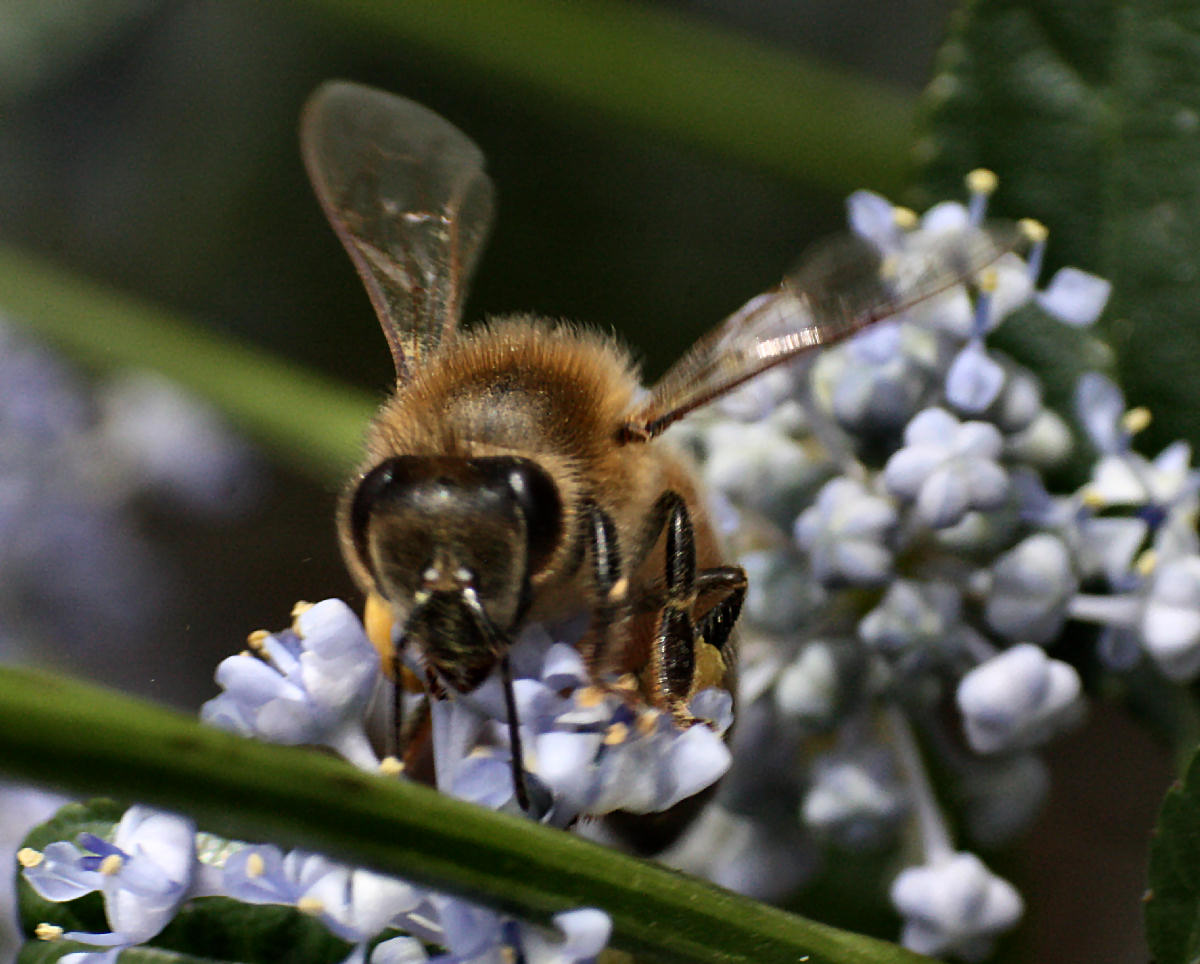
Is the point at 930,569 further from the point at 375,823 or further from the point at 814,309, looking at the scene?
the point at 375,823

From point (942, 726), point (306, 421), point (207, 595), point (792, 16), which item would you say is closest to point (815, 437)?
point (942, 726)

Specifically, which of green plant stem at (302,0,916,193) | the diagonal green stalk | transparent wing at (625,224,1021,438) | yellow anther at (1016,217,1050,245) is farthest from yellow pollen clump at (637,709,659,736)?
green plant stem at (302,0,916,193)

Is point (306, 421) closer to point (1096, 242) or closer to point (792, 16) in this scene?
point (1096, 242)

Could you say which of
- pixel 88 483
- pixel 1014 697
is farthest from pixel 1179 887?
pixel 88 483

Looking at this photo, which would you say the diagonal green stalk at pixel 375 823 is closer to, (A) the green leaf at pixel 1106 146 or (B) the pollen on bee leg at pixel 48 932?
(B) the pollen on bee leg at pixel 48 932

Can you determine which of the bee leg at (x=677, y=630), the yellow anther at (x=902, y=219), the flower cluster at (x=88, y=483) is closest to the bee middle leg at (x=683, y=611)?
the bee leg at (x=677, y=630)

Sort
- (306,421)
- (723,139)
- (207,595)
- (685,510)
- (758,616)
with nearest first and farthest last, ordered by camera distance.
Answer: (685,510) < (758,616) < (306,421) < (207,595) < (723,139)
